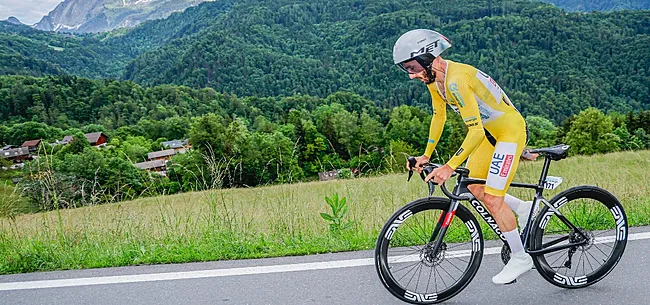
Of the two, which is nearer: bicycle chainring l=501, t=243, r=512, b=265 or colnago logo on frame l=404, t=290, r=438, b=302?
colnago logo on frame l=404, t=290, r=438, b=302

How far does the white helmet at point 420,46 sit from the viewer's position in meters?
2.97

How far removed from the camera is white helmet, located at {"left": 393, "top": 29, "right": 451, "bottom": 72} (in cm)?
297

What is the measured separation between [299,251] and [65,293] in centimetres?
190

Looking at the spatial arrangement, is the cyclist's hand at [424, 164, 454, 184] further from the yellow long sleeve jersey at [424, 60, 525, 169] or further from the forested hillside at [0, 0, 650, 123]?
the forested hillside at [0, 0, 650, 123]

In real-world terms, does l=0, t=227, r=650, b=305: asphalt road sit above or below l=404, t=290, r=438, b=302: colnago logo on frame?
below

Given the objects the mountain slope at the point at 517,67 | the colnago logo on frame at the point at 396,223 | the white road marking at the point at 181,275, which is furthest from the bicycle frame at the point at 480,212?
the mountain slope at the point at 517,67

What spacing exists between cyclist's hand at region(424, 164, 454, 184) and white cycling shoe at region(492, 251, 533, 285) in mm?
820

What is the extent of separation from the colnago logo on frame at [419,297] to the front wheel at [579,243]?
78 cm

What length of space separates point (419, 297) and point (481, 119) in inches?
49.5

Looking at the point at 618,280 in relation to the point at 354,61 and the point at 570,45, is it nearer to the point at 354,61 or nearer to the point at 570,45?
the point at 570,45

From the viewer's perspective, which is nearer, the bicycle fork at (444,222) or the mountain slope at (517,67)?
the bicycle fork at (444,222)

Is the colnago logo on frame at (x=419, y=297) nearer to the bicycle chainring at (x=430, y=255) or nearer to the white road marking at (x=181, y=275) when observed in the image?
the bicycle chainring at (x=430, y=255)

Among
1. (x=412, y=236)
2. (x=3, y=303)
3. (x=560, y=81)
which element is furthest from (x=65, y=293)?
(x=560, y=81)

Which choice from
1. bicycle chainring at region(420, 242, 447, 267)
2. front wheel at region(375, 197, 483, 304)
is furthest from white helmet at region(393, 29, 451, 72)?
bicycle chainring at region(420, 242, 447, 267)
